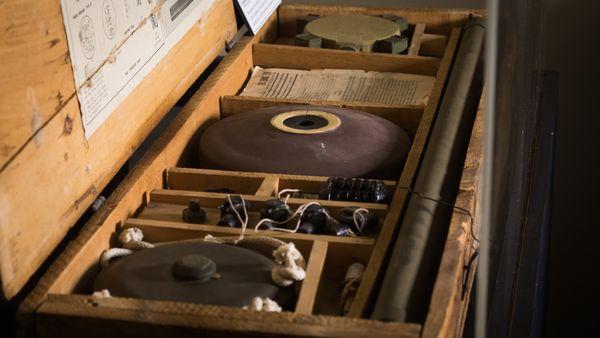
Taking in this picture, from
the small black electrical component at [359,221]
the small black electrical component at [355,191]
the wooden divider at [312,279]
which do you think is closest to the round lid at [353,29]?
the small black electrical component at [355,191]

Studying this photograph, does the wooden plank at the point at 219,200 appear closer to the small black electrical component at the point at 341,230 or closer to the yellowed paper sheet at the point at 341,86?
the small black electrical component at the point at 341,230

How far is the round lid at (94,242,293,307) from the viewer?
1.16m

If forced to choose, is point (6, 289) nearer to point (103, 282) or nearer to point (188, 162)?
point (103, 282)

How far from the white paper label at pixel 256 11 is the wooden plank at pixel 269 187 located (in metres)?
0.76

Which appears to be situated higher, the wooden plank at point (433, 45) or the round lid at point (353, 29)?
the round lid at point (353, 29)

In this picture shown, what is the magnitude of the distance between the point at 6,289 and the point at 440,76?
1.12m

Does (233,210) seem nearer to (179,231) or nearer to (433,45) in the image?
(179,231)

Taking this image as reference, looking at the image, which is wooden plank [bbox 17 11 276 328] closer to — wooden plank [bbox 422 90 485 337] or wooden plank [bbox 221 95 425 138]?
wooden plank [bbox 221 95 425 138]

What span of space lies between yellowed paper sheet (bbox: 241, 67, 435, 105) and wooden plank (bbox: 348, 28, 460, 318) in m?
0.07

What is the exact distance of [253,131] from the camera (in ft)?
5.58

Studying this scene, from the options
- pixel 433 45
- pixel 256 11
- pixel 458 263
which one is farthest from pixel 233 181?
pixel 433 45

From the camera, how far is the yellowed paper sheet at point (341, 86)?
199 cm

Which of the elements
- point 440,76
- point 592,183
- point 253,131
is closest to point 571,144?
point 592,183

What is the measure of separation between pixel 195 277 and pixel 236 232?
0.19m
